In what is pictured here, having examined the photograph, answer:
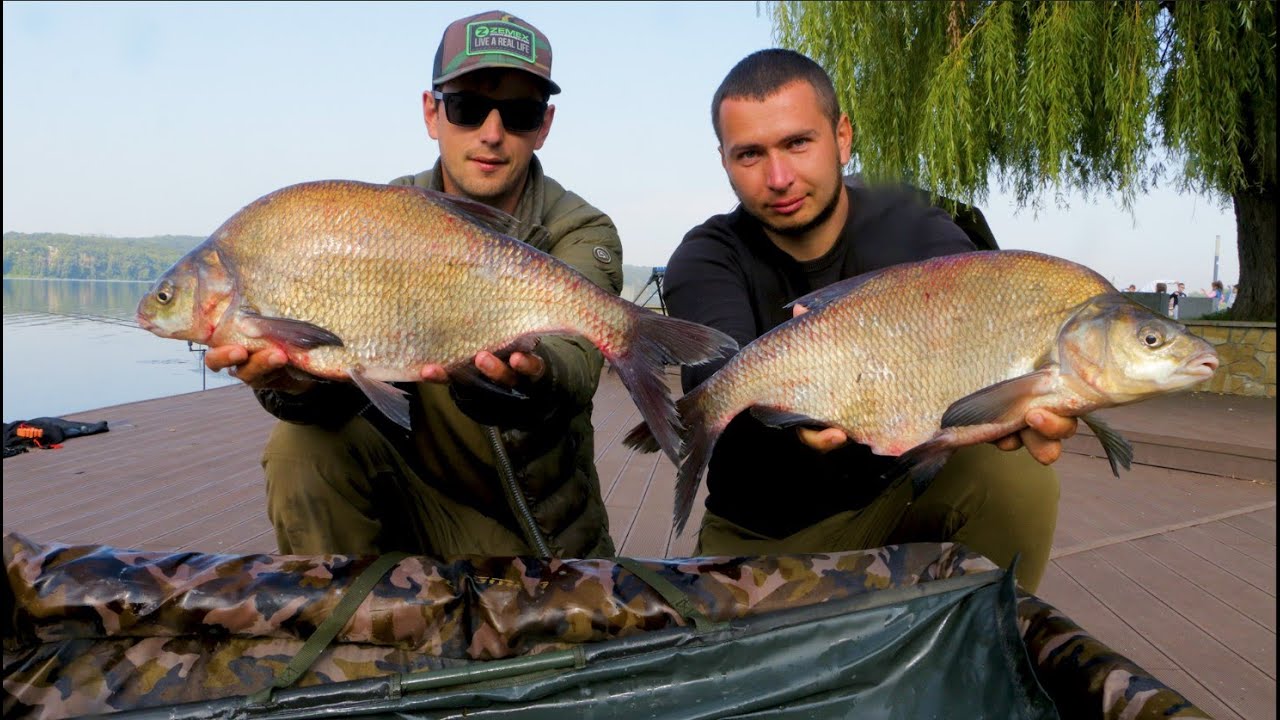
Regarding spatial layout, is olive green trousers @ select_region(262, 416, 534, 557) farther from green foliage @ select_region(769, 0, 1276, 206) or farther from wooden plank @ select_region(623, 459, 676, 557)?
green foliage @ select_region(769, 0, 1276, 206)

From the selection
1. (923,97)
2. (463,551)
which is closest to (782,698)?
(463,551)

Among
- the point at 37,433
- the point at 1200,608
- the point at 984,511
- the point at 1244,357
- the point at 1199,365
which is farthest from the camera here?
the point at 1244,357

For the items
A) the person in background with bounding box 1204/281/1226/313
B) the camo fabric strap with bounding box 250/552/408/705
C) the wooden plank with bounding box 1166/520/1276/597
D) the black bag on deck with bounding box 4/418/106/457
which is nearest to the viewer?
the camo fabric strap with bounding box 250/552/408/705

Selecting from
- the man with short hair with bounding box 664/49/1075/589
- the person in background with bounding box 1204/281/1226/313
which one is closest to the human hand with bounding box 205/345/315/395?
the man with short hair with bounding box 664/49/1075/589

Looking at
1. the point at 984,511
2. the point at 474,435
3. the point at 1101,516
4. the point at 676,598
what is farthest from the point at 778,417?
the point at 1101,516

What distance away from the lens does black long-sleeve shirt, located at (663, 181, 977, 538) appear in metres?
2.28

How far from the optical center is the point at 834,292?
1801 mm

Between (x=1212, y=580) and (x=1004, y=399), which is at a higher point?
(x=1004, y=399)

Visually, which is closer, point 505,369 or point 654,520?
point 505,369

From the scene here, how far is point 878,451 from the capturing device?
174cm

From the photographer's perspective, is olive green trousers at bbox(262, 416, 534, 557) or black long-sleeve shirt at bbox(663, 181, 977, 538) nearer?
olive green trousers at bbox(262, 416, 534, 557)

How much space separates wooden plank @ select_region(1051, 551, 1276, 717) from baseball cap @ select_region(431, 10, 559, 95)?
7.27 feet

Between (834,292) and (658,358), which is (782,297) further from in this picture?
(658,358)

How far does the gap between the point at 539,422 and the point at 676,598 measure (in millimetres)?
648
